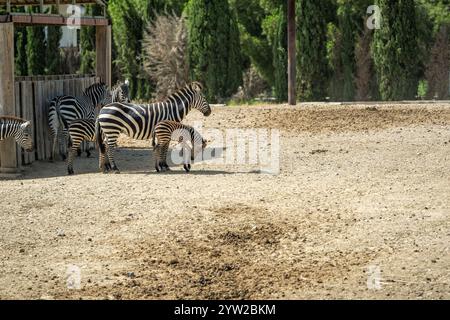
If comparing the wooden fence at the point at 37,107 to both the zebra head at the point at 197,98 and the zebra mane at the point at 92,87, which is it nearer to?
the zebra mane at the point at 92,87

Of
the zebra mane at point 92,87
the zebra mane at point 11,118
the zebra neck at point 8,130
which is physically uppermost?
the zebra mane at point 92,87

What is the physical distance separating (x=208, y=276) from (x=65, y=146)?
9.61 metres

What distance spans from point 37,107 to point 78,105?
2.76ft

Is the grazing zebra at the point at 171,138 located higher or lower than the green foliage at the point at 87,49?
lower

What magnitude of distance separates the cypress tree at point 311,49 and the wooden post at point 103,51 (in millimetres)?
7902

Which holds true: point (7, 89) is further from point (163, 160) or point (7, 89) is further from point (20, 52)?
point (20, 52)

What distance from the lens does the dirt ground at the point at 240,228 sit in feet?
31.4

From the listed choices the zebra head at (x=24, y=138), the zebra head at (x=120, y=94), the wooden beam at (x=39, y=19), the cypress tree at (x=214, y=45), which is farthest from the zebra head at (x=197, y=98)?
the cypress tree at (x=214, y=45)

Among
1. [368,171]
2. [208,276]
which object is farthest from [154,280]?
[368,171]

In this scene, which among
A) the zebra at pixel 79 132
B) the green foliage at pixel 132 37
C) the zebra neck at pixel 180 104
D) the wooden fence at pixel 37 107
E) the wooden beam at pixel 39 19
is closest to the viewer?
the wooden beam at pixel 39 19

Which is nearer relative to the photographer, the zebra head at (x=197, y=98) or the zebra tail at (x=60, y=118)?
the zebra head at (x=197, y=98)

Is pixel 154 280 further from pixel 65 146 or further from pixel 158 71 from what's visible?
pixel 158 71

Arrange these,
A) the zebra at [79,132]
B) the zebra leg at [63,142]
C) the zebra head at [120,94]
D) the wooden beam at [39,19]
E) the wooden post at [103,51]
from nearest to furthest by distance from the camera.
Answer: the wooden beam at [39,19] → the zebra at [79,132] → the zebra leg at [63,142] → the zebra head at [120,94] → the wooden post at [103,51]

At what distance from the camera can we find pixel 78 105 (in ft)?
61.5
